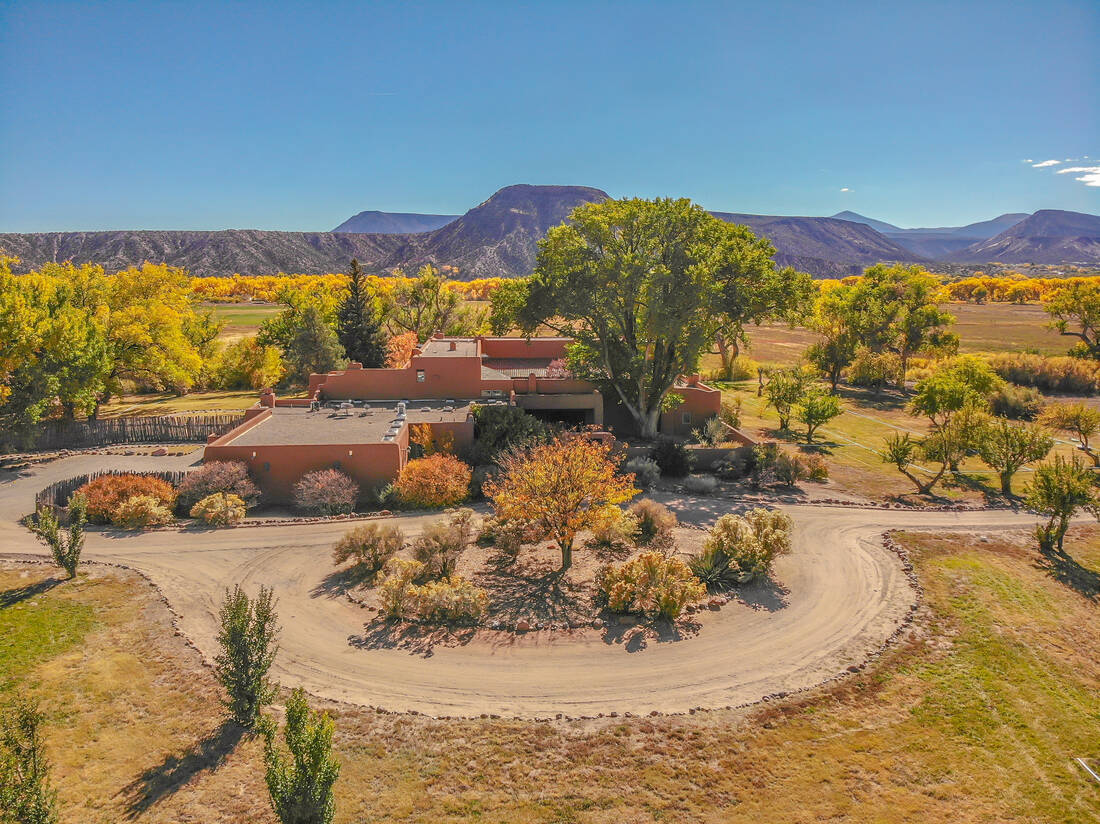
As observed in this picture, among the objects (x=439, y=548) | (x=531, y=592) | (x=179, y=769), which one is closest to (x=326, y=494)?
(x=439, y=548)

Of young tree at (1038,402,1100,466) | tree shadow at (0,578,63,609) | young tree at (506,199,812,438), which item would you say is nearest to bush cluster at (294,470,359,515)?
tree shadow at (0,578,63,609)

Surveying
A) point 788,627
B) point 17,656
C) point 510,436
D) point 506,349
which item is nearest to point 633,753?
point 788,627

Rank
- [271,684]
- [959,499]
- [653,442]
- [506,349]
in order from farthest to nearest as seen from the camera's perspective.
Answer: [506,349]
[653,442]
[959,499]
[271,684]

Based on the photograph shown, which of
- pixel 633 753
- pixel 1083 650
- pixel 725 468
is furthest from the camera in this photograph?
pixel 725 468

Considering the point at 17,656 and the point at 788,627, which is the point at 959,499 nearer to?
the point at 788,627

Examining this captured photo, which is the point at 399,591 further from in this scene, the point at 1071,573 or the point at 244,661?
the point at 1071,573

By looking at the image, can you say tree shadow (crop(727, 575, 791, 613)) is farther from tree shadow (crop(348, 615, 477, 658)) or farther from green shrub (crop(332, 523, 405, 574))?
green shrub (crop(332, 523, 405, 574))

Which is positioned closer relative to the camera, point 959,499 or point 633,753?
point 633,753
